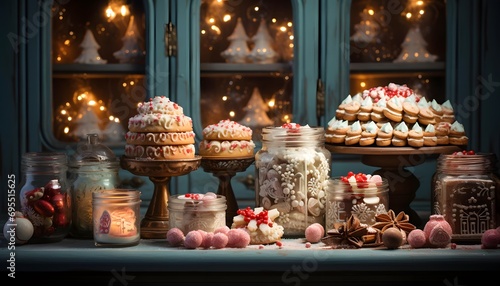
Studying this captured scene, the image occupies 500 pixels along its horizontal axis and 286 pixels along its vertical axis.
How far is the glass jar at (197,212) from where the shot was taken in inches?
81.8

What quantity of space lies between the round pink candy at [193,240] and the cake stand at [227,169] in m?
0.29

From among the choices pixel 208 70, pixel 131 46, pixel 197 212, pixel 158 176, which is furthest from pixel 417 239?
pixel 131 46

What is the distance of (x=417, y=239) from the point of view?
204cm

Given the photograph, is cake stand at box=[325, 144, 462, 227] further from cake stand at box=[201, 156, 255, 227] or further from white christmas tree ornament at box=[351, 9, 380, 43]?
white christmas tree ornament at box=[351, 9, 380, 43]

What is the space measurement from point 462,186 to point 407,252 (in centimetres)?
23

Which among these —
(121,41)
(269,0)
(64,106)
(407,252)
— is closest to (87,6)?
(121,41)

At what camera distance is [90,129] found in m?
2.81

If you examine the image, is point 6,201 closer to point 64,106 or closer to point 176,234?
point 64,106

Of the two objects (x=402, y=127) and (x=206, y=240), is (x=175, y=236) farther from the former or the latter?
(x=402, y=127)

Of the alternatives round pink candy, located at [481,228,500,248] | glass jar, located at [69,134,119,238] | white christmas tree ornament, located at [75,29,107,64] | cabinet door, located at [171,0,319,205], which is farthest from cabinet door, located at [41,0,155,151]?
round pink candy, located at [481,228,500,248]

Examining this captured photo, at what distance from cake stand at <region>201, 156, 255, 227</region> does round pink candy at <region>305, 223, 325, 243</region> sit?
0.28 m

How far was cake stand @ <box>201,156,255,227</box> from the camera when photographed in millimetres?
2262

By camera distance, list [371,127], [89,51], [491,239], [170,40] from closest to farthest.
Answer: [491,239], [371,127], [170,40], [89,51]

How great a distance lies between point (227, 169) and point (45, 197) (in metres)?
0.52
